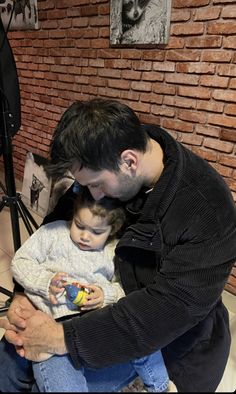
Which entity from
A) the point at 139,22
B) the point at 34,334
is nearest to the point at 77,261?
the point at 34,334

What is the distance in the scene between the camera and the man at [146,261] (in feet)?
2.60

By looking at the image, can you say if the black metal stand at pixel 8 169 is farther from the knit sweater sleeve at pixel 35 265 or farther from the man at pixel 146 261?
the man at pixel 146 261

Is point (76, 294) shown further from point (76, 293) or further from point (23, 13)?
point (23, 13)

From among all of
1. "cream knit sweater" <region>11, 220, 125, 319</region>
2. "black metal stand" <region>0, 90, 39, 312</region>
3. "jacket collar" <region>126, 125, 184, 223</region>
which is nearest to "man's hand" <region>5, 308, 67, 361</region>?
"cream knit sweater" <region>11, 220, 125, 319</region>

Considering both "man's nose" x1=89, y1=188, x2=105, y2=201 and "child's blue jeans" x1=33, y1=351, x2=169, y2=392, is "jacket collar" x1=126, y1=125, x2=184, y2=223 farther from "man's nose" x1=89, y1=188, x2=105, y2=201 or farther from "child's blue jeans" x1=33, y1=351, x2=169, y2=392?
"child's blue jeans" x1=33, y1=351, x2=169, y2=392

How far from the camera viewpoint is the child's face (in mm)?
1050

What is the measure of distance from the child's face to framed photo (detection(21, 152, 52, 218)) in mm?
1613

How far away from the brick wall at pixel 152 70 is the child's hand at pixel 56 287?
1.17 meters

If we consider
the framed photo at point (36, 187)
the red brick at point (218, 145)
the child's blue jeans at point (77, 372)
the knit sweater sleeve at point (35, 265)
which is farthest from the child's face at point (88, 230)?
the framed photo at point (36, 187)

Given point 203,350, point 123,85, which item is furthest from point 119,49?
point 203,350

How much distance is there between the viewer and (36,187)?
2.84m

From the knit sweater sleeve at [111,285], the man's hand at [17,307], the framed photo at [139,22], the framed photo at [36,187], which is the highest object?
the framed photo at [139,22]

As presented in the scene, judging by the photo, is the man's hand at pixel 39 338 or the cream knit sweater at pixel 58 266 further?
the cream knit sweater at pixel 58 266

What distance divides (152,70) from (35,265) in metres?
1.45
